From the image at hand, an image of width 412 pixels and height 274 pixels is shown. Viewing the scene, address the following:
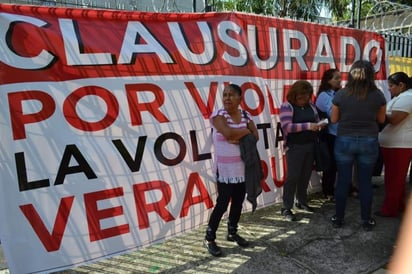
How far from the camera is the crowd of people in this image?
3475 millimetres

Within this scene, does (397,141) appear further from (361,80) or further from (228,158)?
(228,158)

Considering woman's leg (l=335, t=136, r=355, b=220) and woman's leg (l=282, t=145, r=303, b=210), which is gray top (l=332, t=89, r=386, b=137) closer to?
woman's leg (l=335, t=136, r=355, b=220)

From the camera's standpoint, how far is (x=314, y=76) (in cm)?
491

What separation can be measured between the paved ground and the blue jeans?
0.31m

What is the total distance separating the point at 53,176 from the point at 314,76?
3.36 meters

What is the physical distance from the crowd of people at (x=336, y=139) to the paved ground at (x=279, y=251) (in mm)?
124

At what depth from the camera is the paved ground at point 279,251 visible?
3371 millimetres

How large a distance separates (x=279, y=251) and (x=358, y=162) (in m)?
1.22

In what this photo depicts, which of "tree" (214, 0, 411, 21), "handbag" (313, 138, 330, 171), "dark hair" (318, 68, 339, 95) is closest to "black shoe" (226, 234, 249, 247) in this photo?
"handbag" (313, 138, 330, 171)

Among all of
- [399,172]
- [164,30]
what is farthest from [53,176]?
[399,172]

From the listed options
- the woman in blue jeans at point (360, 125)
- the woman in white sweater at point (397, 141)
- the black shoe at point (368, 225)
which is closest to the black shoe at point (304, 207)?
the woman in blue jeans at point (360, 125)

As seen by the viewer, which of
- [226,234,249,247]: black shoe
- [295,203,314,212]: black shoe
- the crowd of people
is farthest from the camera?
[295,203,314,212]: black shoe

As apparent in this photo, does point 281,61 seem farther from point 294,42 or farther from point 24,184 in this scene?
point 24,184

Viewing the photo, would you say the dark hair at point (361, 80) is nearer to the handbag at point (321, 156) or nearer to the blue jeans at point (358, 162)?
the blue jeans at point (358, 162)
